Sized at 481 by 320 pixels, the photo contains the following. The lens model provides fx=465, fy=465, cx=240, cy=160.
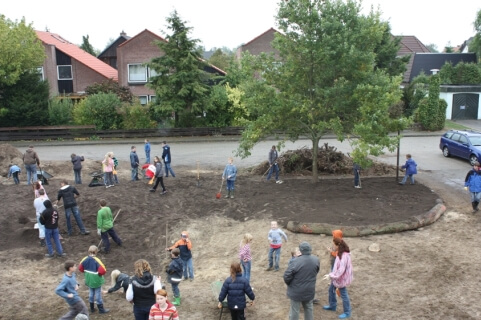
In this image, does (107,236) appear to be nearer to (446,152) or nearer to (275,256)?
(275,256)

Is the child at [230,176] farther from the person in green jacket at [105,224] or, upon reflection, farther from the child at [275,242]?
the child at [275,242]

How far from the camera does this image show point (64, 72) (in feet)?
143

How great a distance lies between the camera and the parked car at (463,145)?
22678 millimetres

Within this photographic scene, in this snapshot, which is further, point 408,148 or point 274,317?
point 408,148

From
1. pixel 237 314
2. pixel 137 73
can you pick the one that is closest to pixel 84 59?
pixel 137 73

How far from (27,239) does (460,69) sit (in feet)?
133

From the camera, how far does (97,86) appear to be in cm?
3953

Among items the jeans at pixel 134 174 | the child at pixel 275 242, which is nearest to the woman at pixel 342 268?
the child at pixel 275 242

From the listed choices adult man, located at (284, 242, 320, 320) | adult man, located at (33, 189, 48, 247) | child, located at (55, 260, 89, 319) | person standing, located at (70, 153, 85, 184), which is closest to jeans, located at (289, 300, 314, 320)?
adult man, located at (284, 242, 320, 320)

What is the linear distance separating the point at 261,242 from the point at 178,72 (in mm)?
21938

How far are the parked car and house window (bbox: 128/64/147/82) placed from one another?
26.2 metres

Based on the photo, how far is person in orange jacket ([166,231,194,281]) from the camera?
426 inches

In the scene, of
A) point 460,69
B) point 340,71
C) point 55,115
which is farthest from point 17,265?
point 460,69

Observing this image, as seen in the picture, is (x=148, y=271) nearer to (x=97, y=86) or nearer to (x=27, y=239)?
(x=27, y=239)
